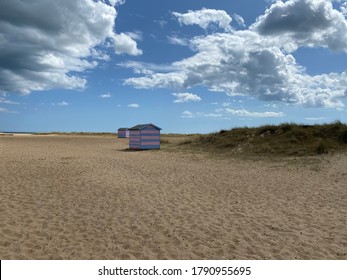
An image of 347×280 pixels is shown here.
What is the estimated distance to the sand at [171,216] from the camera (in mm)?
7055

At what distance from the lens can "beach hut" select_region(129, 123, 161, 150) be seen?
3572 cm

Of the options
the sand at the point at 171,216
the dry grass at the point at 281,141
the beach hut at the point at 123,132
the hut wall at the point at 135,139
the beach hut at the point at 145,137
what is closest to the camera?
the sand at the point at 171,216

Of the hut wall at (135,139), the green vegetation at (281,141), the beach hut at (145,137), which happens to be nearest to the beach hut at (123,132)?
the hut wall at (135,139)

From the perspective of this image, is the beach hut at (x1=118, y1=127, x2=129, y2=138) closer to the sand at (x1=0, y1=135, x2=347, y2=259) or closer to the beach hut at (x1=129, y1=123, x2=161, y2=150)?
the beach hut at (x1=129, y1=123, x2=161, y2=150)

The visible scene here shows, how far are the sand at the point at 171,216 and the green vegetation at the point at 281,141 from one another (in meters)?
7.80

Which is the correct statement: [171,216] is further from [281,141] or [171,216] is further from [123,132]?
[123,132]

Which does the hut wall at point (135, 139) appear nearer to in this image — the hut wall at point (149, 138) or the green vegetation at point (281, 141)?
the hut wall at point (149, 138)

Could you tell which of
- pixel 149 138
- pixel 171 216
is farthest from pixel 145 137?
pixel 171 216

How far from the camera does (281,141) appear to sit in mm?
28500

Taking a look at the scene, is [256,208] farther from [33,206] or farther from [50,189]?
[50,189]

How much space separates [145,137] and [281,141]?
A: 1485cm

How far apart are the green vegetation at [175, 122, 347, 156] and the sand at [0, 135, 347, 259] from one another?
25.6 feet
